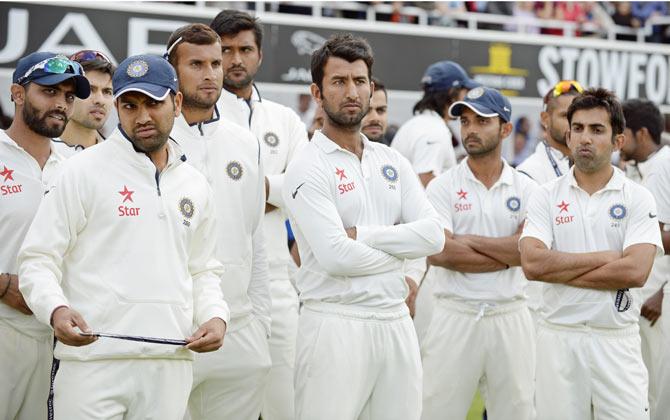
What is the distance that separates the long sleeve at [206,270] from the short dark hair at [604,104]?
2.55 metres

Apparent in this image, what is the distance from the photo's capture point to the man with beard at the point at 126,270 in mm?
4570

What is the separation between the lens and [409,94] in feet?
55.4

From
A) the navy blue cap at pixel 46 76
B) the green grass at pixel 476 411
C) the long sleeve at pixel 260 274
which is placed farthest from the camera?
the green grass at pixel 476 411

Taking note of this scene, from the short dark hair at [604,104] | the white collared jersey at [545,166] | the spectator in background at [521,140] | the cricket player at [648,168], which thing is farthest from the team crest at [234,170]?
the spectator in background at [521,140]

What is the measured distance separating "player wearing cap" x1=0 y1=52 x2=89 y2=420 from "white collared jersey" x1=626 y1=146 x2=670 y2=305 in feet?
14.2

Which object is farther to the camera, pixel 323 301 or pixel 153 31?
pixel 153 31

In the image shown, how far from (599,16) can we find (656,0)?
1.18 m

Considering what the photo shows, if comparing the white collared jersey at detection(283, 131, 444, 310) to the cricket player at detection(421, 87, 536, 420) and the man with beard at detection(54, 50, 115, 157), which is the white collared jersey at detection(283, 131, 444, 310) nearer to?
the cricket player at detection(421, 87, 536, 420)

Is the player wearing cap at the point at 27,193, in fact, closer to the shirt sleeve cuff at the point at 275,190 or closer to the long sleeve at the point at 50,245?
the long sleeve at the point at 50,245

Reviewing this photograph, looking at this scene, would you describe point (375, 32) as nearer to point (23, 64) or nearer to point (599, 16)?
point (599, 16)

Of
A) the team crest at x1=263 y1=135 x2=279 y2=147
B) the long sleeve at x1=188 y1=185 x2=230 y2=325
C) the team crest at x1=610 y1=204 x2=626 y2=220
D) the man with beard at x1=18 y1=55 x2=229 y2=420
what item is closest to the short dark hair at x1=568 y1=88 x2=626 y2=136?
the team crest at x1=610 y1=204 x2=626 y2=220

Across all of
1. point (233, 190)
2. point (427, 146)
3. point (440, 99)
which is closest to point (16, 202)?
point (233, 190)

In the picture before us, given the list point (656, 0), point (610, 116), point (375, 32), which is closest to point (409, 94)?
point (375, 32)

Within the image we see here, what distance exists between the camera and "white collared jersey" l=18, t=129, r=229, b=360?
181 inches
